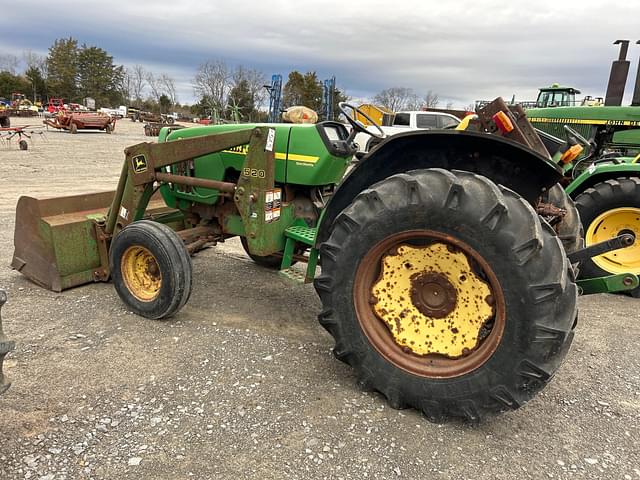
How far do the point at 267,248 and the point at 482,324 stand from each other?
170 centimetres

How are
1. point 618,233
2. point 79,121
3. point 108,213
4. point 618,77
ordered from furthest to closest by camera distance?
point 79,121 < point 618,77 < point 618,233 < point 108,213

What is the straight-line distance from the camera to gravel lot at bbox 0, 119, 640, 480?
2.11 m

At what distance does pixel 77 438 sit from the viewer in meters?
2.21

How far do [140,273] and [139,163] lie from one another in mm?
876

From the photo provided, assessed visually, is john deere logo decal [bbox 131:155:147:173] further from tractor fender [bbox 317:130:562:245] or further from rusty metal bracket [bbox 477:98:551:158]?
rusty metal bracket [bbox 477:98:551:158]

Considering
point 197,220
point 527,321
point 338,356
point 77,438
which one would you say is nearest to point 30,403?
point 77,438

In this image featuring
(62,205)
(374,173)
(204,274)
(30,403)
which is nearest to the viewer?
(30,403)

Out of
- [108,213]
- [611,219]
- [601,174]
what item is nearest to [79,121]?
[108,213]

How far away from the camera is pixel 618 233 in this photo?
479 cm

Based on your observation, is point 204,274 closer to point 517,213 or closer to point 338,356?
point 338,356

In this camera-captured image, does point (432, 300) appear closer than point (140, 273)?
Yes

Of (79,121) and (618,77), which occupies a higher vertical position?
(618,77)

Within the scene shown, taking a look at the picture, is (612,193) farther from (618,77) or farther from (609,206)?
(618,77)

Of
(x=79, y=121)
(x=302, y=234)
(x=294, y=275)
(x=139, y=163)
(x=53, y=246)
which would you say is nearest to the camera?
(x=294, y=275)
